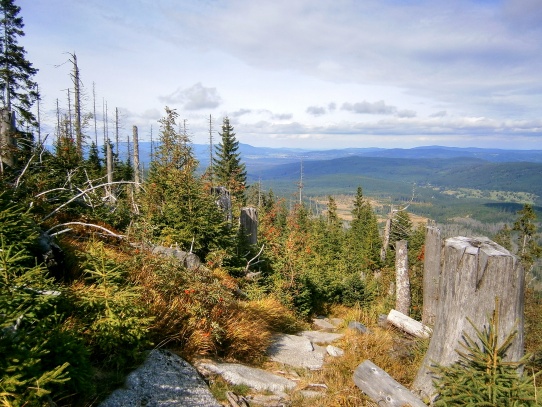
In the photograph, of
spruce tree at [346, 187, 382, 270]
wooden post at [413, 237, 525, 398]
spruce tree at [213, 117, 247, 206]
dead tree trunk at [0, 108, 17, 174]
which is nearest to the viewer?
wooden post at [413, 237, 525, 398]

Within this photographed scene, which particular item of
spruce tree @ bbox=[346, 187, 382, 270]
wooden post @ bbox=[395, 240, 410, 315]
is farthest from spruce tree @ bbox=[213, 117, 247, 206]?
wooden post @ bbox=[395, 240, 410, 315]

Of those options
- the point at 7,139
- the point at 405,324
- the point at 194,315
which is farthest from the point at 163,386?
the point at 405,324

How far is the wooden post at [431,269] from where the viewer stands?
6889mm

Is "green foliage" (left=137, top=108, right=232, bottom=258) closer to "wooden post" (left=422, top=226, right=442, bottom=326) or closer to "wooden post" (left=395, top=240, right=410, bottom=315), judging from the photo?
"wooden post" (left=422, top=226, right=442, bottom=326)

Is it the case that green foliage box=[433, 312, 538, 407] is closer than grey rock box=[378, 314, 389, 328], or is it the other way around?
green foliage box=[433, 312, 538, 407]

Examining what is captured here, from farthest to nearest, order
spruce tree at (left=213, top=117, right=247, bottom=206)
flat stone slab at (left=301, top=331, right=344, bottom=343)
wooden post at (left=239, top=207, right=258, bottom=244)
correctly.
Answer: spruce tree at (left=213, top=117, right=247, bottom=206) < wooden post at (left=239, top=207, right=258, bottom=244) < flat stone slab at (left=301, top=331, right=344, bottom=343)

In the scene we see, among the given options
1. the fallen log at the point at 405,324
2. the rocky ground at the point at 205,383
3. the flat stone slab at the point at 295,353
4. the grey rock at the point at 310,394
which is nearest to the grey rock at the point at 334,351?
the rocky ground at the point at 205,383

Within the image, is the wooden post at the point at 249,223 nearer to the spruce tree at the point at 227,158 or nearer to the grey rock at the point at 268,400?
the grey rock at the point at 268,400

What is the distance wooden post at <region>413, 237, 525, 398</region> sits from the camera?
3.09 metres

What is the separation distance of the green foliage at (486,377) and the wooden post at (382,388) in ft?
1.46

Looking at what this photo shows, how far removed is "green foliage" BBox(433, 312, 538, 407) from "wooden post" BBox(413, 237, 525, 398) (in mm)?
100

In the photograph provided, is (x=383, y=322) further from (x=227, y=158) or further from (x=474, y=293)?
(x=227, y=158)

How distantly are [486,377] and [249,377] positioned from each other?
2714mm

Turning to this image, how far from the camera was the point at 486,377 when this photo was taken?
292 cm
